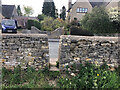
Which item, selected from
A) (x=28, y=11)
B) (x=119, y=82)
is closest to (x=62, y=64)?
(x=119, y=82)

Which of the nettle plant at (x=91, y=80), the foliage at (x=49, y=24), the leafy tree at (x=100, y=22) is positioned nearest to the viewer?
the nettle plant at (x=91, y=80)

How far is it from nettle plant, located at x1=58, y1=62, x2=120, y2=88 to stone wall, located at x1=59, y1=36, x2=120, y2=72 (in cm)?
43

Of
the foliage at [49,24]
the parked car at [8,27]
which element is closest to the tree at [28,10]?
the foliage at [49,24]

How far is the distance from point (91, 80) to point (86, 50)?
117cm

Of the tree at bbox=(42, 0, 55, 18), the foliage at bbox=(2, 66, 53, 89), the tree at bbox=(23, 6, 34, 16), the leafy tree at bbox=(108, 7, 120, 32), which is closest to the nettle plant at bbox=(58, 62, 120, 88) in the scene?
the foliage at bbox=(2, 66, 53, 89)

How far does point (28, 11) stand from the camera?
161 ft

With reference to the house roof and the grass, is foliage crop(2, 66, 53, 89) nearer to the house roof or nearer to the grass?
the grass

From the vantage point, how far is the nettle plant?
4059 millimetres

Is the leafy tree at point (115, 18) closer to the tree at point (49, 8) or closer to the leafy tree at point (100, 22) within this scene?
the leafy tree at point (100, 22)

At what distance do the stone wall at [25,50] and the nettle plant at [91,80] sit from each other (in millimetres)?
1129

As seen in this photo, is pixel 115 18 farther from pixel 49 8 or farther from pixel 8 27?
pixel 49 8

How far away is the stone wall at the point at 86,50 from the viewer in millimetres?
4734

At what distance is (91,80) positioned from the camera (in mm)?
4156

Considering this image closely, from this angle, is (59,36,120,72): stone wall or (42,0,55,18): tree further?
(42,0,55,18): tree
